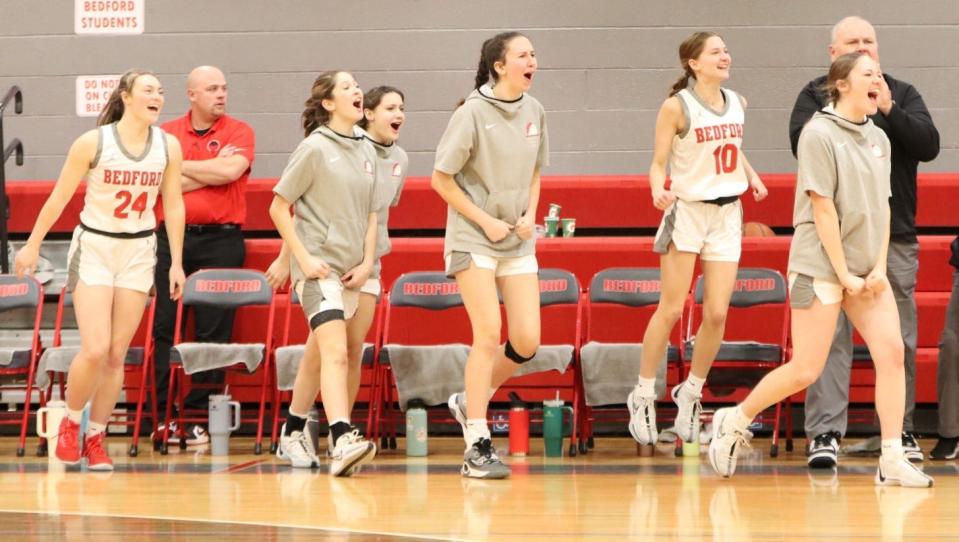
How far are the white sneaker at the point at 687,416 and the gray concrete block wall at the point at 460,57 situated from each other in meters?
3.06

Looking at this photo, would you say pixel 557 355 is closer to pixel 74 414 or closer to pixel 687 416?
pixel 687 416

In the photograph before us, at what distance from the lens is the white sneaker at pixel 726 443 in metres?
5.75

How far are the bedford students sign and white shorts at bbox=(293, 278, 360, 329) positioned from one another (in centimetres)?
403

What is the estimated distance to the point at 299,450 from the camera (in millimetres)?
6465

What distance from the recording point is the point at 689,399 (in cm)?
654

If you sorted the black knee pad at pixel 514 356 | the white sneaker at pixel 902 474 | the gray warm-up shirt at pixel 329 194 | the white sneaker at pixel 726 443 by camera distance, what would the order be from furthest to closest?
the gray warm-up shirt at pixel 329 194
the black knee pad at pixel 514 356
the white sneaker at pixel 726 443
the white sneaker at pixel 902 474

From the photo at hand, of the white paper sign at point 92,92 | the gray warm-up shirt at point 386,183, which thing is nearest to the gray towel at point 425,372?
the gray warm-up shirt at point 386,183

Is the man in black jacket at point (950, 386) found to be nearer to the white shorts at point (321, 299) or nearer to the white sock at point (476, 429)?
the white sock at point (476, 429)

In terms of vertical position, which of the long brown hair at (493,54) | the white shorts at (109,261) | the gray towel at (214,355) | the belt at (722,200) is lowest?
the gray towel at (214,355)

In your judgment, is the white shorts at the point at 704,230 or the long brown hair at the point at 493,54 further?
the white shorts at the point at 704,230

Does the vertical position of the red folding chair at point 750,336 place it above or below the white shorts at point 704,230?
below

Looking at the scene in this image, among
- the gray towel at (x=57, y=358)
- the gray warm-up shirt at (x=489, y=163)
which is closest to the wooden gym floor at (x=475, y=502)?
the gray towel at (x=57, y=358)

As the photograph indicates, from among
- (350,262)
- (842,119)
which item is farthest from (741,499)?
(350,262)

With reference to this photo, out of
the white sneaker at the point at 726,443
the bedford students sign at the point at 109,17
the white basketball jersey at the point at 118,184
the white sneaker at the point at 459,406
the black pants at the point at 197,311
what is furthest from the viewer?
the bedford students sign at the point at 109,17
